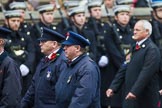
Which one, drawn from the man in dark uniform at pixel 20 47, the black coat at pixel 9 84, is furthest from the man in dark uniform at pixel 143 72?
the man in dark uniform at pixel 20 47

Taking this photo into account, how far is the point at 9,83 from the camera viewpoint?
991 centimetres

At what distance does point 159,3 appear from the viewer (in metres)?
15.6

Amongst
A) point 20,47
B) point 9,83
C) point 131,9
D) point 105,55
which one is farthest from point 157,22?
point 9,83

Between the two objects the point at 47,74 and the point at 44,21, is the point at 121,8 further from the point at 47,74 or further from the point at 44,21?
the point at 47,74

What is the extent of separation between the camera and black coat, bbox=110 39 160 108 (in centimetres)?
1158

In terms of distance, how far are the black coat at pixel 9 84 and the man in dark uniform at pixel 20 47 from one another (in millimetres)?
4184

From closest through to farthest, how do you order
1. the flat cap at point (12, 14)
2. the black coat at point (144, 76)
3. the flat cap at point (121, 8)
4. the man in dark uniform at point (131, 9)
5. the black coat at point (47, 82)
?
the black coat at point (47, 82), the black coat at point (144, 76), the flat cap at point (12, 14), the flat cap at point (121, 8), the man in dark uniform at point (131, 9)

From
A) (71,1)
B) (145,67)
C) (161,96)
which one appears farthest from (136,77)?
(71,1)

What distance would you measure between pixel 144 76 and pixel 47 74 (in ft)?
5.75

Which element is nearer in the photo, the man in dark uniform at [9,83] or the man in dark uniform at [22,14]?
the man in dark uniform at [9,83]

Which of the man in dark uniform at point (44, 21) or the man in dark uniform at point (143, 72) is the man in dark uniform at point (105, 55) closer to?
the man in dark uniform at point (44, 21)

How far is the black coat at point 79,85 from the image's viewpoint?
9539mm

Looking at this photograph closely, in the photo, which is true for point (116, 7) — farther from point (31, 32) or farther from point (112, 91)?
point (112, 91)

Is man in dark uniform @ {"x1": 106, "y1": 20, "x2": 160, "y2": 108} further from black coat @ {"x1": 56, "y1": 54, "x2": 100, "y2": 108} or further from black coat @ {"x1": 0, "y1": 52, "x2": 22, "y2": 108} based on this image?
black coat @ {"x1": 0, "y1": 52, "x2": 22, "y2": 108}
